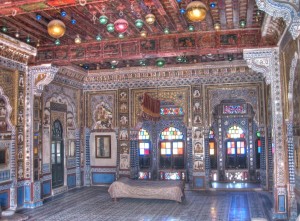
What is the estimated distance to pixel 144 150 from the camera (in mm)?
12914

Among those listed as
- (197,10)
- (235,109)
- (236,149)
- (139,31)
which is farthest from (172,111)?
(197,10)

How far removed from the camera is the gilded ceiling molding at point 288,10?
4715mm

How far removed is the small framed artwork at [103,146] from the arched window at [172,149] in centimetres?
205

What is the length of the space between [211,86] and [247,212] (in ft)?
14.3

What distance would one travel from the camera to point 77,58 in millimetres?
7988

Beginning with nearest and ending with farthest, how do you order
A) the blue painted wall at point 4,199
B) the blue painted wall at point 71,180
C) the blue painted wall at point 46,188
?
the blue painted wall at point 4,199, the blue painted wall at point 46,188, the blue painted wall at point 71,180

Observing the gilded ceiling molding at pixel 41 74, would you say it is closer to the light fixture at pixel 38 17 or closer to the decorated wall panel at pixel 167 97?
the light fixture at pixel 38 17

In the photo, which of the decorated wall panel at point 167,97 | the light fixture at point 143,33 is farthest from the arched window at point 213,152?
the light fixture at point 143,33

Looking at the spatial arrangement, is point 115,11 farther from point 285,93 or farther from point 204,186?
point 204,186

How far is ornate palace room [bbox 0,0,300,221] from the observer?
246 inches

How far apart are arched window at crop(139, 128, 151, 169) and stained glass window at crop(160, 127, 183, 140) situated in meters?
0.58

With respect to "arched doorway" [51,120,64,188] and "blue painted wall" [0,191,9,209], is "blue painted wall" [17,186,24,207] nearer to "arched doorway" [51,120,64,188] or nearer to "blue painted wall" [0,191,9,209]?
"blue painted wall" [0,191,9,209]

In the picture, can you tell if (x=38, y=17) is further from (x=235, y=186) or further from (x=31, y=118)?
(x=235, y=186)

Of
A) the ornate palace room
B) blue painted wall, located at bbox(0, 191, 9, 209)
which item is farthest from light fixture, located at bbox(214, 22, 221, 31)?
blue painted wall, located at bbox(0, 191, 9, 209)
